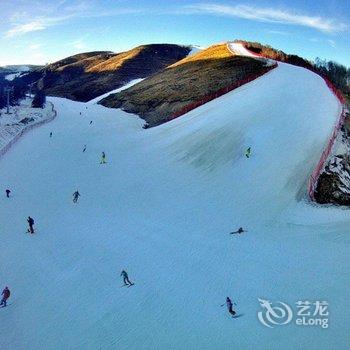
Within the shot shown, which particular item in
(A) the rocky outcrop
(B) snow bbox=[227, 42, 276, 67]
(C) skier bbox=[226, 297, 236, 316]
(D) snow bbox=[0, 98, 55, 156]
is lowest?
(D) snow bbox=[0, 98, 55, 156]

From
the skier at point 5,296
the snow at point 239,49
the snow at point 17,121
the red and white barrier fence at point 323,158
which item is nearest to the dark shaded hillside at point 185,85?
the snow at point 239,49

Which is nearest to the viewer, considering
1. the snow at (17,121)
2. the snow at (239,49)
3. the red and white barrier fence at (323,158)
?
the red and white barrier fence at (323,158)

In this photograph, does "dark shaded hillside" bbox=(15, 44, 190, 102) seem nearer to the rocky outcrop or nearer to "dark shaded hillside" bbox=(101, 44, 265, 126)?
"dark shaded hillside" bbox=(101, 44, 265, 126)

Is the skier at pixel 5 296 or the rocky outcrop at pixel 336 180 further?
the rocky outcrop at pixel 336 180

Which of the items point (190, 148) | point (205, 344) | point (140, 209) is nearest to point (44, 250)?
point (140, 209)

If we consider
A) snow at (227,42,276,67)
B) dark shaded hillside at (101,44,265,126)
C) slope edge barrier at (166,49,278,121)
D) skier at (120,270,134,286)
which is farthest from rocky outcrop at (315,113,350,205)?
snow at (227,42,276,67)

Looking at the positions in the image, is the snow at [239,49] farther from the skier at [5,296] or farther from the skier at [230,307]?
the skier at [5,296]

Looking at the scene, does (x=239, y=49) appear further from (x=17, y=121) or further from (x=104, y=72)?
(x=104, y=72)

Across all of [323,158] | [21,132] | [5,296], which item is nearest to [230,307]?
[5,296]
